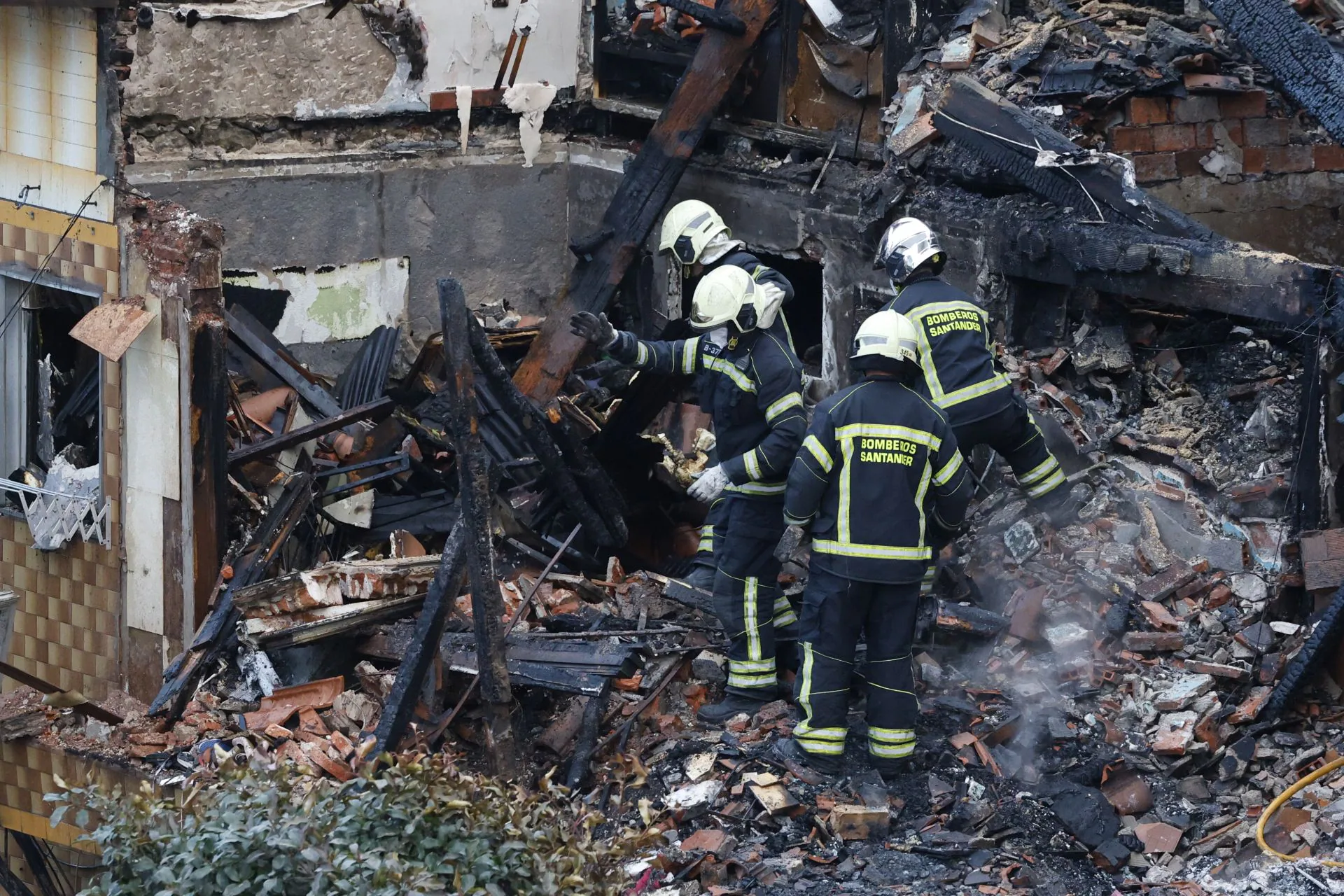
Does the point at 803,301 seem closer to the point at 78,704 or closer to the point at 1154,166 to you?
the point at 1154,166

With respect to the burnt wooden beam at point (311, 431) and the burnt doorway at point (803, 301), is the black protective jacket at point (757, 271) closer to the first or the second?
the burnt wooden beam at point (311, 431)

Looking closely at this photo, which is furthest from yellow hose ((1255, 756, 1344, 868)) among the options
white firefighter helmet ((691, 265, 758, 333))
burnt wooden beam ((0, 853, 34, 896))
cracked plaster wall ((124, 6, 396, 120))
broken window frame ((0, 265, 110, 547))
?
cracked plaster wall ((124, 6, 396, 120))

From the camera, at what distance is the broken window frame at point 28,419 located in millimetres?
7625

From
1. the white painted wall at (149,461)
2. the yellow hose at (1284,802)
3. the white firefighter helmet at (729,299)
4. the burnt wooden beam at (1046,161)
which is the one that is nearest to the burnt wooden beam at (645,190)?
the burnt wooden beam at (1046,161)

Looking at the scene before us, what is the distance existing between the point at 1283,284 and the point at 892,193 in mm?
2509

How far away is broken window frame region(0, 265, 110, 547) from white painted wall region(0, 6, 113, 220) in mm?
405

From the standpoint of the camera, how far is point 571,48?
10758mm

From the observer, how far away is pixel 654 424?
1009 cm

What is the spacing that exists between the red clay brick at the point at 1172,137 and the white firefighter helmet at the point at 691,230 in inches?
108

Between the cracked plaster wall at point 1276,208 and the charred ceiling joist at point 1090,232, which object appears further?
the cracked plaster wall at point 1276,208

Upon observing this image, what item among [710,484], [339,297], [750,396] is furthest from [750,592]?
[339,297]

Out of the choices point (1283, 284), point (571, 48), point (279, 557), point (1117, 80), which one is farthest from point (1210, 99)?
point (279, 557)

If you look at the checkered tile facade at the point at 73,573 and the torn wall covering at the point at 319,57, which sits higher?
the torn wall covering at the point at 319,57

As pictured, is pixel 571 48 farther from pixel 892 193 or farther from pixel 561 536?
pixel 561 536
